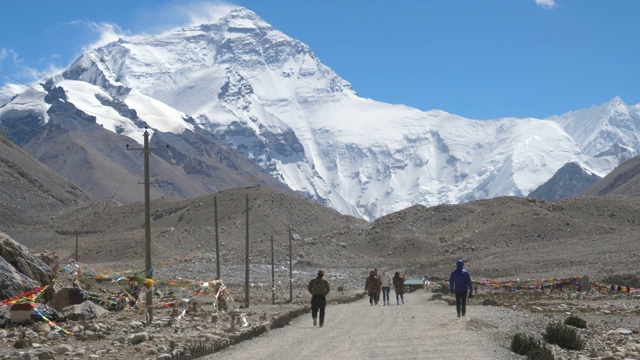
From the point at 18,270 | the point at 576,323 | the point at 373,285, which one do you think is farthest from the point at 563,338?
the point at 18,270

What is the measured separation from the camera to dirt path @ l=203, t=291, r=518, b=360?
18078 millimetres

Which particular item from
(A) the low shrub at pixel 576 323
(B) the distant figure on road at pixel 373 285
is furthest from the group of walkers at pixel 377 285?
(A) the low shrub at pixel 576 323

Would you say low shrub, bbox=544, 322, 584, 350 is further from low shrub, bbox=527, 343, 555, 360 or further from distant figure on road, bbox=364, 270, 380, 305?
distant figure on road, bbox=364, 270, 380, 305

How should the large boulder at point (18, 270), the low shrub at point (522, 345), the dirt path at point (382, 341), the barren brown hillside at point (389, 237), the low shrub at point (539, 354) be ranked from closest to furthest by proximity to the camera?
1. the low shrub at point (539, 354)
2. the dirt path at point (382, 341)
3. the low shrub at point (522, 345)
4. the large boulder at point (18, 270)
5. the barren brown hillside at point (389, 237)

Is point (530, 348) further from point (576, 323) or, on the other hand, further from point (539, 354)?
point (576, 323)

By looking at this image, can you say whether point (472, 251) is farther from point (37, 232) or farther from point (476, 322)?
point (476, 322)

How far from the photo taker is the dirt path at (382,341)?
59.3ft

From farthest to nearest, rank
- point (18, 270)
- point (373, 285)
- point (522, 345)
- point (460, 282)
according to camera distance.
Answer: point (373, 285) < point (18, 270) < point (460, 282) < point (522, 345)

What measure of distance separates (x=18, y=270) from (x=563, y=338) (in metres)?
17.2

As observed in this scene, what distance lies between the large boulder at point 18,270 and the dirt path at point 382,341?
847 centimetres

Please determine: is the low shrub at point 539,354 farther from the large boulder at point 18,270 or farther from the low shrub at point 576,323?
the large boulder at point 18,270

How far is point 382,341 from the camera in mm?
20219

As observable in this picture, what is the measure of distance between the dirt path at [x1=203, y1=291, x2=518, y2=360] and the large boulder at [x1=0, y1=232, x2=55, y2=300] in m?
8.47

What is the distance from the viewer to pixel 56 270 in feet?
106
